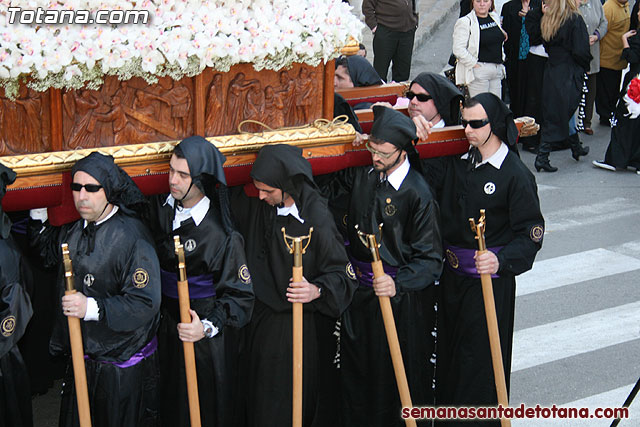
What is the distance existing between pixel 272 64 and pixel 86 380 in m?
1.98

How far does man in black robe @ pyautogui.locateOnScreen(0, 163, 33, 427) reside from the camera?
4403 mm

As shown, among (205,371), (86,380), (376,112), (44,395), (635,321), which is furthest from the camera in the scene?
(635,321)

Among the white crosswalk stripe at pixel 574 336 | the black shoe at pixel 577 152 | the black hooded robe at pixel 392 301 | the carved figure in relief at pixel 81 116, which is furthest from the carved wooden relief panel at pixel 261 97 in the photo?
the black shoe at pixel 577 152

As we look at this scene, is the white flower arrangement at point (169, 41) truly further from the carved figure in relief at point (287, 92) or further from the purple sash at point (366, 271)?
the purple sash at point (366, 271)

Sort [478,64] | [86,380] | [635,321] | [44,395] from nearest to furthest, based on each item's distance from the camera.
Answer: [86,380]
[44,395]
[635,321]
[478,64]

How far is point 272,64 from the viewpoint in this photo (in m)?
5.25

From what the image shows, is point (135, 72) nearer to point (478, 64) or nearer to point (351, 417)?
point (351, 417)

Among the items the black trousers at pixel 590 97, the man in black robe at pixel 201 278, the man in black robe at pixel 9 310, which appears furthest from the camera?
the black trousers at pixel 590 97

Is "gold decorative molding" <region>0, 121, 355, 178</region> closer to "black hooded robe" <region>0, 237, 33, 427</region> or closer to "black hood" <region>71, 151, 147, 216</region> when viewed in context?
"black hood" <region>71, 151, 147, 216</region>

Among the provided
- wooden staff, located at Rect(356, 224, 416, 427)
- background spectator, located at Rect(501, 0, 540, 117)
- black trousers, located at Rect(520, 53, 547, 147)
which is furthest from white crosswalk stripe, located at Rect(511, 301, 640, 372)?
background spectator, located at Rect(501, 0, 540, 117)

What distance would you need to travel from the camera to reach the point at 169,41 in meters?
4.79

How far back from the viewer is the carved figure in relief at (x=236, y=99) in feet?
17.2

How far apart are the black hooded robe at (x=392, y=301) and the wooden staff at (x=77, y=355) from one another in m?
1.73

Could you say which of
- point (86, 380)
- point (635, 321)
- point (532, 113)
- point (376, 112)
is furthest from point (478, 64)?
point (86, 380)
